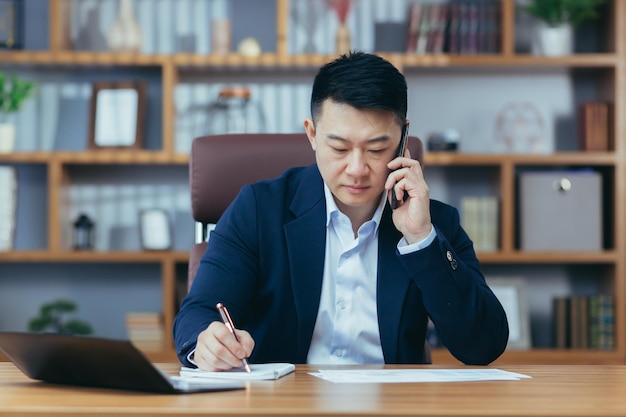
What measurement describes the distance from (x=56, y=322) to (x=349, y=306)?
2.32 metres

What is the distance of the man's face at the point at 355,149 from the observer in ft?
5.82

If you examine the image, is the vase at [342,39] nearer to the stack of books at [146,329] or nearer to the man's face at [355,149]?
the stack of books at [146,329]

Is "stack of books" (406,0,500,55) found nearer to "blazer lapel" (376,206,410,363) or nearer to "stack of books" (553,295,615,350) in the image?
"stack of books" (553,295,615,350)

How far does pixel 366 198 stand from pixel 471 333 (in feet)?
1.05

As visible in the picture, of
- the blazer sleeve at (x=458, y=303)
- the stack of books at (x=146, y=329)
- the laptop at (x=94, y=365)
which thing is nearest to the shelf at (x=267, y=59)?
the stack of books at (x=146, y=329)

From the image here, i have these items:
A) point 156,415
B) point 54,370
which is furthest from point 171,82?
point 156,415

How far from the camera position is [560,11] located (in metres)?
3.86

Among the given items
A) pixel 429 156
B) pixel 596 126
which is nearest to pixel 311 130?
pixel 429 156

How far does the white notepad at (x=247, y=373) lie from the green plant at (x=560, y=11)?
283cm

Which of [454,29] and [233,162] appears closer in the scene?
[233,162]

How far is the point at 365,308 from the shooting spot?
6.13 feet

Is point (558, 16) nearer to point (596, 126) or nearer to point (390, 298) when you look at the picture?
point (596, 126)

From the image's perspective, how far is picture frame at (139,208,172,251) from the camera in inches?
154

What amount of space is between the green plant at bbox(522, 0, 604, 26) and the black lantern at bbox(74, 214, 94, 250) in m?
2.01
